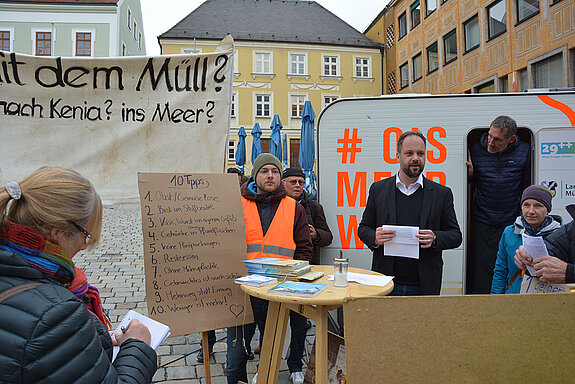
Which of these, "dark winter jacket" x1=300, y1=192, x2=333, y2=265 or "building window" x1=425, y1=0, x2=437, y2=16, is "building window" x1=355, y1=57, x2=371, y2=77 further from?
"dark winter jacket" x1=300, y1=192, x2=333, y2=265

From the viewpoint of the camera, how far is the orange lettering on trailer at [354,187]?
451 cm

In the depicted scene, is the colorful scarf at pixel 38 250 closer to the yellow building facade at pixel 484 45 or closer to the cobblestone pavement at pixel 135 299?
the cobblestone pavement at pixel 135 299

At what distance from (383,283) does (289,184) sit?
6.80 ft

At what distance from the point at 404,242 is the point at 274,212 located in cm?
100

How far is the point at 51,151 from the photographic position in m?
2.98

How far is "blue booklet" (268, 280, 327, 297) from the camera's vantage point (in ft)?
7.72

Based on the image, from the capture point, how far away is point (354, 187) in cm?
453

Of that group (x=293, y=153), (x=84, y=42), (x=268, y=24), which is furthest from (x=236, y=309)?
(x=268, y=24)

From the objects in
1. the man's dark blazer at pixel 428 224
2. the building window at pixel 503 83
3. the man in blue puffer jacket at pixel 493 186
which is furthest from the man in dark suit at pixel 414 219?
the building window at pixel 503 83

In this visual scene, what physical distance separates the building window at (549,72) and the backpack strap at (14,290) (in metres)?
16.2

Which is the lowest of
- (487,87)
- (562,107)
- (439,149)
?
(439,149)

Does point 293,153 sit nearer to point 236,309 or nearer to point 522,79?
point 522,79

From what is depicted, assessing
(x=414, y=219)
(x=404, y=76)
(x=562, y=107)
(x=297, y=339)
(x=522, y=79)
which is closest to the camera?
(x=414, y=219)

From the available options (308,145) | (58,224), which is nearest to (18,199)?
(58,224)
